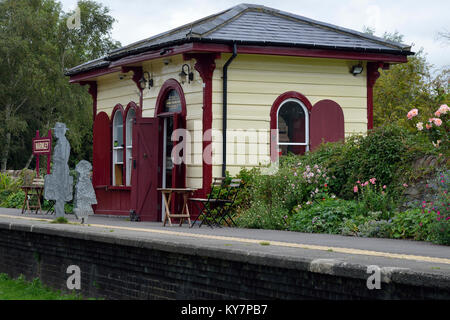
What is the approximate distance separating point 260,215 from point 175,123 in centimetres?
325

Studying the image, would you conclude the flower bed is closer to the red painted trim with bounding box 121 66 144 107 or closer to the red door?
the red door

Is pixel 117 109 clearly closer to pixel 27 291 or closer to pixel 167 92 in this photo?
pixel 167 92

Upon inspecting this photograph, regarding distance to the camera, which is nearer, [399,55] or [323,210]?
[323,210]

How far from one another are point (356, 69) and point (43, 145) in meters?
8.06

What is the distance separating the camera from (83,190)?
12.0 meters

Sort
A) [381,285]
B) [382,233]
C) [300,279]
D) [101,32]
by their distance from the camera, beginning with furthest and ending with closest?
[101,32]
[382,233]
[300,279]
[381,285]

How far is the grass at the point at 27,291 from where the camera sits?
9.71 meters

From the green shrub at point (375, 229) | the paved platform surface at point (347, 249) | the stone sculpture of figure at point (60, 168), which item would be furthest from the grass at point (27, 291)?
the green shrub at point (375, 229)

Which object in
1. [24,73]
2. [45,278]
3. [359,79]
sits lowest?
[45,278]

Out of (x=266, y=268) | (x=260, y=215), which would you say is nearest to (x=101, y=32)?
(x=260, y=215)

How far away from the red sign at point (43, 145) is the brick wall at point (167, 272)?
666cm

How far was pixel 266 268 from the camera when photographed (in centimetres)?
637

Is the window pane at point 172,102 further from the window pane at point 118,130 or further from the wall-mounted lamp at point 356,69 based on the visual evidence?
the wall-mounted lamp at point 356,69
